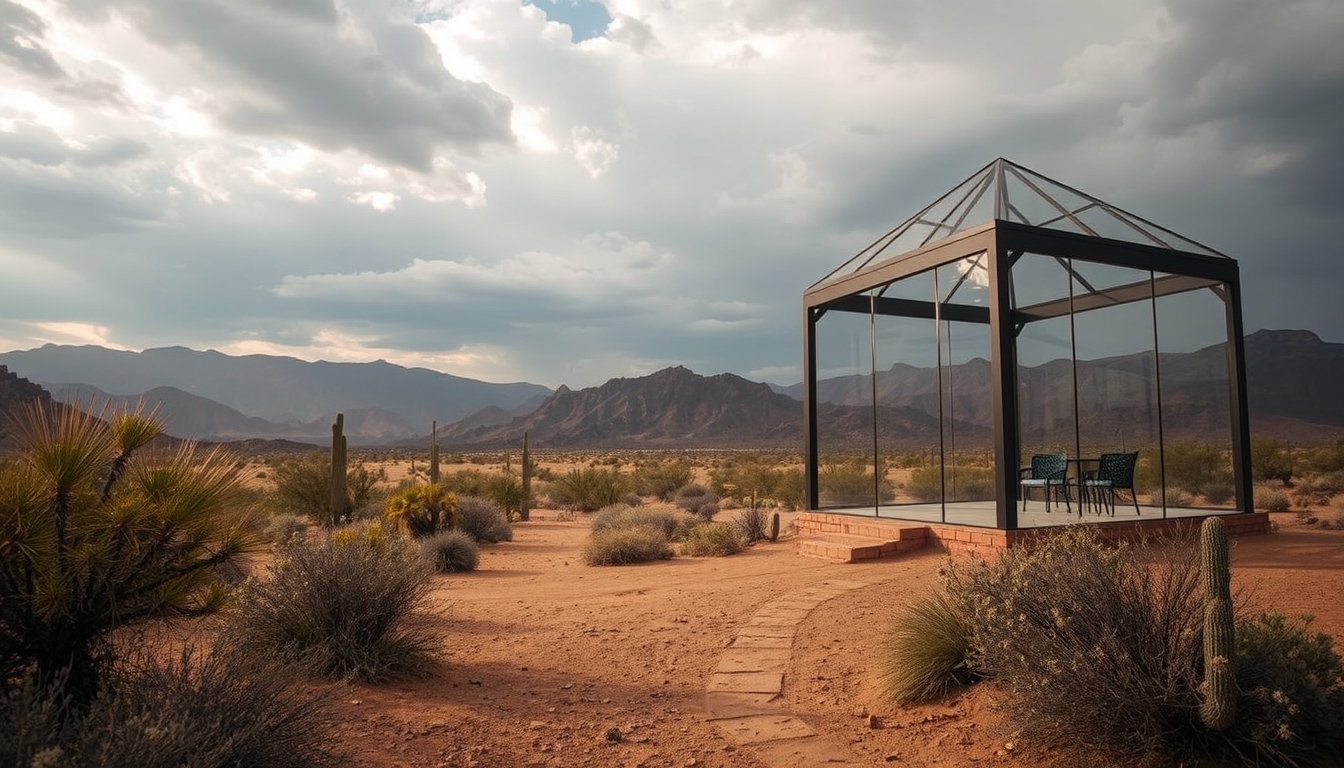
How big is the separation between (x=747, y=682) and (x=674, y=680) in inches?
20.2

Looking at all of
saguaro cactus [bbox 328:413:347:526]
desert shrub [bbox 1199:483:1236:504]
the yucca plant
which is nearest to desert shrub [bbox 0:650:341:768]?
the yucca plant

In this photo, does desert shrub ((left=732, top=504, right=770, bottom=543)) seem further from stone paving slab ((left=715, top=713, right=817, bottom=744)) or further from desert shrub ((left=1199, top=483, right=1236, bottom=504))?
desert shrub ((left=1199, top=483, right=1236, bottom=504))

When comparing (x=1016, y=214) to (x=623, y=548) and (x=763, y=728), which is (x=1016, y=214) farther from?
(x=763, y=728)

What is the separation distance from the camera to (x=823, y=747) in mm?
4281

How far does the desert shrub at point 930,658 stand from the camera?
4910 mm

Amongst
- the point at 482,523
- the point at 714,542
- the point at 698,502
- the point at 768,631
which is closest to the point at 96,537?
the point at 768,631

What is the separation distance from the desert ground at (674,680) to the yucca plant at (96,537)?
3.44 ft

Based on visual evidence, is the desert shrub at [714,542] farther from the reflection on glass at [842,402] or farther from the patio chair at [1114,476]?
the patio chair at [1114,476]

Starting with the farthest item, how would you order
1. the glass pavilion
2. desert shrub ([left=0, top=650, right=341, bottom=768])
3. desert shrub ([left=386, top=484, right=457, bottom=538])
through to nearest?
desert shrub ([left=386, top=484, right=457, bottom=538]) → the glass pavilion → desert shrub ([left=0, top=650, right=341, bottom=768])

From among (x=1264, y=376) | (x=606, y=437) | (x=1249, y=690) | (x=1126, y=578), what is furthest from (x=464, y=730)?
(x=606, y=437)

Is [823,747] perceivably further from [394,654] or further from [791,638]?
[394,654]

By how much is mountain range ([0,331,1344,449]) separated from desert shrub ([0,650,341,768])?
48.0 inches

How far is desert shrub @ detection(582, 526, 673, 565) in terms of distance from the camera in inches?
465

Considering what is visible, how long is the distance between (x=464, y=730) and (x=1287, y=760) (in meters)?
3.99
